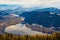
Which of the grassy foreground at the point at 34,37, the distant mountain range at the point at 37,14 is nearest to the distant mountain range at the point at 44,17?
the distant mountain range at the point at 37,14

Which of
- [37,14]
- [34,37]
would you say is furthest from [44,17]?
[34,37]

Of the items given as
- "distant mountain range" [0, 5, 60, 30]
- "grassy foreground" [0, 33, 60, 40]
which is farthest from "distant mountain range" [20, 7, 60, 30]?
"grassy foreground" [0, 33, 60, 40]

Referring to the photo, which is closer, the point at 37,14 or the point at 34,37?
the point at 34,37

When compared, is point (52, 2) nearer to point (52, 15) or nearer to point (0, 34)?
point (52, 15)

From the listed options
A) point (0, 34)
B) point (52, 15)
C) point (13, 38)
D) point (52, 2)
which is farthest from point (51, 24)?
point (0, 34)

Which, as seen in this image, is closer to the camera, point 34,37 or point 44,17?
point 34,37

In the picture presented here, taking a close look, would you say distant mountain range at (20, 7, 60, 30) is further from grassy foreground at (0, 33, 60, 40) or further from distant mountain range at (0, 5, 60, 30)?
grassy foreground at (0, 33, 60, 40)

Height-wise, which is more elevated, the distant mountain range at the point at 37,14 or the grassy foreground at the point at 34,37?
the distant mountain range at the point at 37,14

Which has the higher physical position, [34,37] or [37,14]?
[37,14]

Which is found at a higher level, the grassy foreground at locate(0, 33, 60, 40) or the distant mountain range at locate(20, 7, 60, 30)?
the distant mountain range at locate(20, 7, 60, 30)

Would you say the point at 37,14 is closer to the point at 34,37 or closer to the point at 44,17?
the point at 44,17

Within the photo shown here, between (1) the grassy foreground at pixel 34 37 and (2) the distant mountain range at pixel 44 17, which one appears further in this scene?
(2) the distant mountain range at pixel 44 17

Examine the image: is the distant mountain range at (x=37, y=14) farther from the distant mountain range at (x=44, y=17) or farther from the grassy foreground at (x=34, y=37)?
the grassy foreground at (x=34, y=37)
